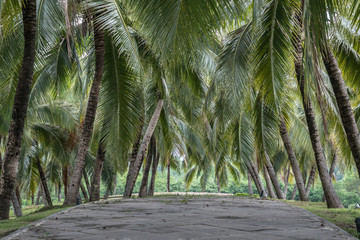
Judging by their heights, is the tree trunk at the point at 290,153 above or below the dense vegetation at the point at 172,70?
below

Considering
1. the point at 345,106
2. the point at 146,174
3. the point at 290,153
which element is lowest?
the point at 146,174

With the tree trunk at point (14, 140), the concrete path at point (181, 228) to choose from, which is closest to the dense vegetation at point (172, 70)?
the tree trunk at point (14, 140)

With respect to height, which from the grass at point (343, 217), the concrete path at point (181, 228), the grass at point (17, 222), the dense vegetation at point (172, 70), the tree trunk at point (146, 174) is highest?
the dense vegetation at point (172, 70)

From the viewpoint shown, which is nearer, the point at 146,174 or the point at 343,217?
the point at 343,217

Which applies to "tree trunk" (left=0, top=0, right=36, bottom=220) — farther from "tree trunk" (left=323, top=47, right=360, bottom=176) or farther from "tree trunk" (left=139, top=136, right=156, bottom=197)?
"tree trunk" (left=139, top=136, right=156, bottom=197)

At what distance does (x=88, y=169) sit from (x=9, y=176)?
44.6ft

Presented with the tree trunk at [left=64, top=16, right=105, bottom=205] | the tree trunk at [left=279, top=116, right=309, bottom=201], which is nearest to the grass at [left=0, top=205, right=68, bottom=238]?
the tree trunk at [left=64, top=16, right=105, bottom=205]

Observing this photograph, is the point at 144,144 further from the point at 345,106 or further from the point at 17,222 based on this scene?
the point at 345,106

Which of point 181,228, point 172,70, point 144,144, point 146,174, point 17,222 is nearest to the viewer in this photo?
point 181,228

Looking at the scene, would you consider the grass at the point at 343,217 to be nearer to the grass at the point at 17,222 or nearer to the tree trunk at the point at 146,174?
the grass at the point at 17,222

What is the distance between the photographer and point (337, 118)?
40.7ft

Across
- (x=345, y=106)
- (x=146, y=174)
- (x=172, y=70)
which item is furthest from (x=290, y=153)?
(x=172, y=70)

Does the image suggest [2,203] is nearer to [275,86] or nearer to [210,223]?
[210,223]

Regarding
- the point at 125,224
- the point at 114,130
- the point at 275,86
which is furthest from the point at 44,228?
the point at 114,130
